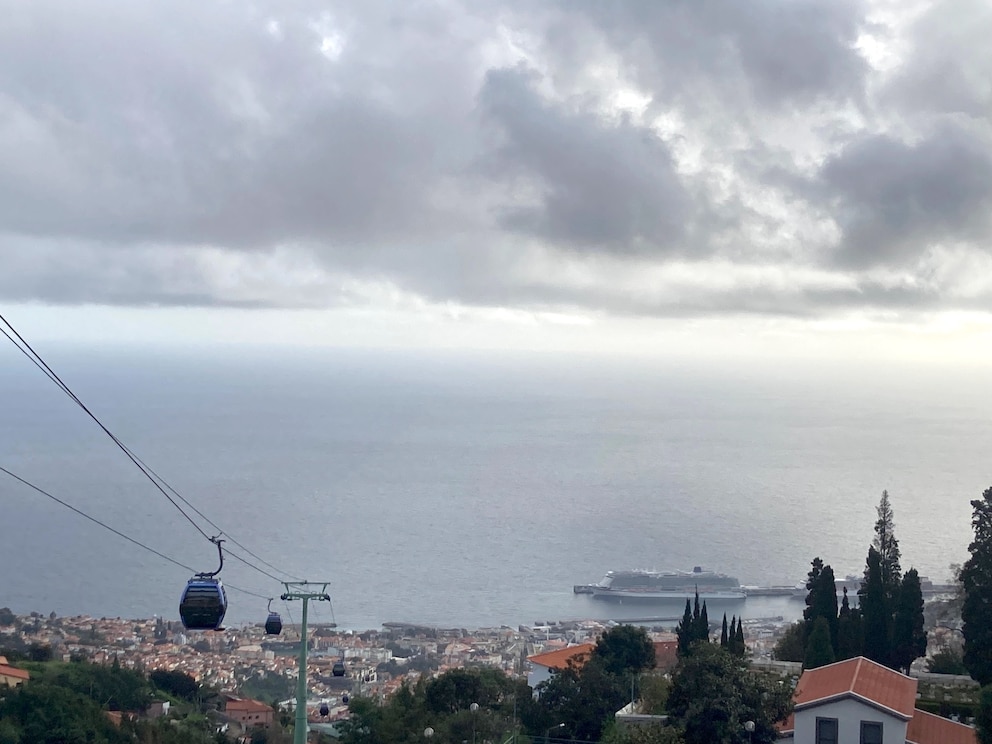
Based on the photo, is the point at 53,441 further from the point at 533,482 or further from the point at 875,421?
the point at 875,421

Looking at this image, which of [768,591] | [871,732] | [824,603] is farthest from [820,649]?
[768,591]

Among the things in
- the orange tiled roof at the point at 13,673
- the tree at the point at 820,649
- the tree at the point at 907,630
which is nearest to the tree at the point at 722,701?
the tree at the point at 820,649

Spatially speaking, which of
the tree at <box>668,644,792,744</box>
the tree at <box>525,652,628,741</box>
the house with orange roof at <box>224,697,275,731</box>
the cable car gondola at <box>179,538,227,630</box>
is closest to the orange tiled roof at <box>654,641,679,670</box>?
the tree at <box>525,652,628,741</box>

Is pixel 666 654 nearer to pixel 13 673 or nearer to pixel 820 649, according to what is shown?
pixel 820 649

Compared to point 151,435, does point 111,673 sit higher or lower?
lower

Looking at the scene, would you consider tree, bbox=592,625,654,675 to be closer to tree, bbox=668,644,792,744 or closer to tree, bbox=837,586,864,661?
tree, bbox=837,586,864,661

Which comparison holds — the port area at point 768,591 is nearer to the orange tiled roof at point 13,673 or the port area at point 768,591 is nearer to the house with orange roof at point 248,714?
the house with orange roof at point 248,714

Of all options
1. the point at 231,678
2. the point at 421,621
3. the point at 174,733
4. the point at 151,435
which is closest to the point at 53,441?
the point at 151,435
